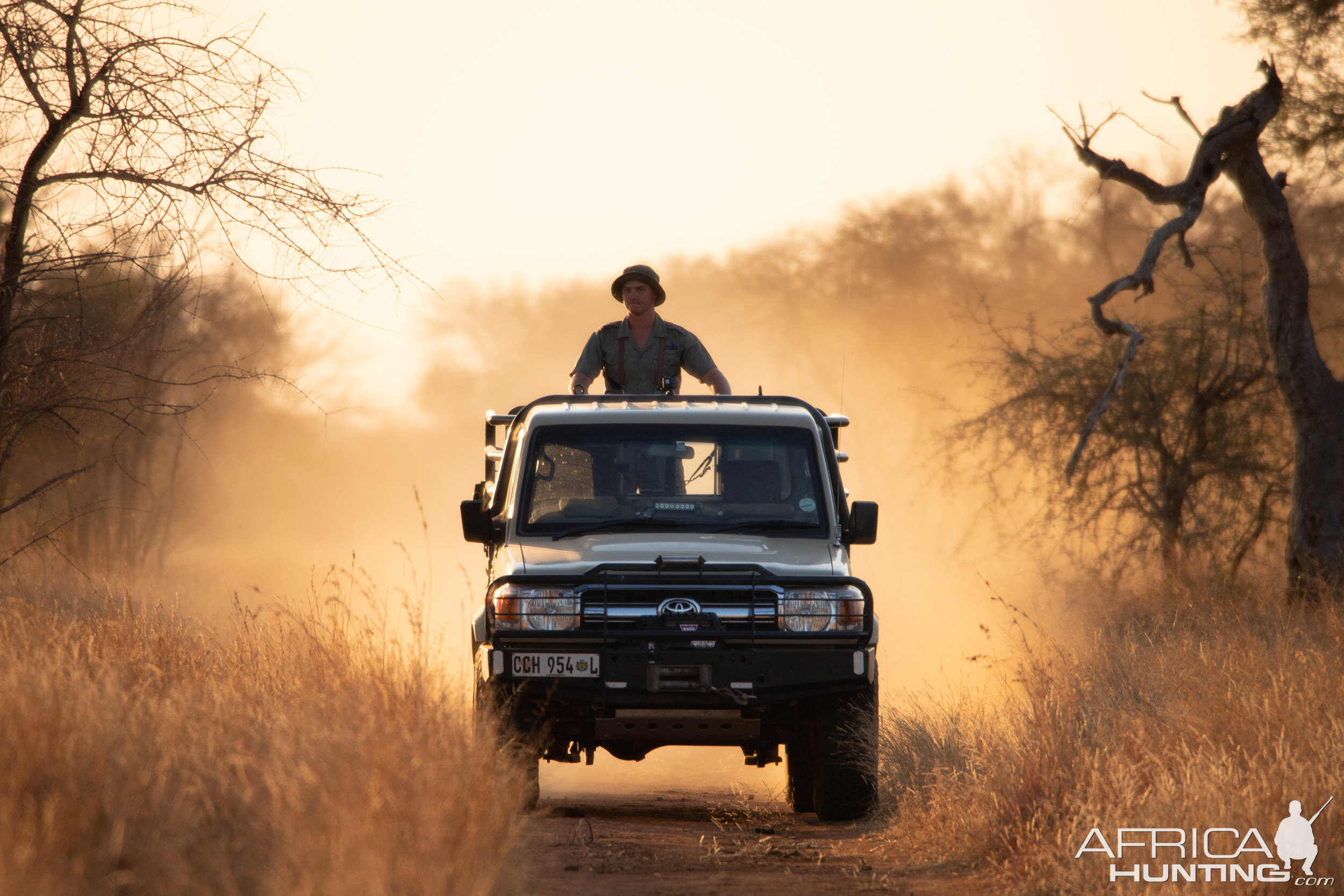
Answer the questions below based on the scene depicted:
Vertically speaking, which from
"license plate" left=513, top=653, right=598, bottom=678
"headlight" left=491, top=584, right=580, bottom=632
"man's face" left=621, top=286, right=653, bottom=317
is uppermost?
"man's face" left=621, top=286, right=653, bottom=317

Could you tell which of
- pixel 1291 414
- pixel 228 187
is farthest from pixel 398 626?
pixel 1291 414

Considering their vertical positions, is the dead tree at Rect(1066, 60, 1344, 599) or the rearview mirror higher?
the dead tree at Rect(1066, 60, 1344, 599)

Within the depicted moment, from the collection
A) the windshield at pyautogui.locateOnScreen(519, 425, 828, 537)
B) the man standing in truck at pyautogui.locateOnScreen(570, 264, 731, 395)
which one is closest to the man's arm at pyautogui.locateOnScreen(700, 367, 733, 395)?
the man standing in truck at pyautogui.locateOnScreen(570, 264, 731, 395)

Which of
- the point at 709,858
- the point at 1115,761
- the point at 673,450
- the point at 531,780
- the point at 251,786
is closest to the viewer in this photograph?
the point at 251,786

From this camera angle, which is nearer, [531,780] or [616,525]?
[531,780]

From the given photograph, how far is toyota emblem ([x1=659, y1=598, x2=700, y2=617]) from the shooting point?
21.3 ft

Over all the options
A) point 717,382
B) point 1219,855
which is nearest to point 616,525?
point 717,382

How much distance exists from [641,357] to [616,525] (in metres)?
2.31

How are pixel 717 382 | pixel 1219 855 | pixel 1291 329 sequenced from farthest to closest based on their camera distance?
pixel 1291 329 → pixel 717 382 → pixel 1219 855

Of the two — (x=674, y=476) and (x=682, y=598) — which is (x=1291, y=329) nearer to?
(x=674, y=476)

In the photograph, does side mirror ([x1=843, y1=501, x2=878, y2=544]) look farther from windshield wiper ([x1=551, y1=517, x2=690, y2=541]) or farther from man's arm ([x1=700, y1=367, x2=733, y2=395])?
man's arm ([x1=700, y1=367, x2=733, y2=395])

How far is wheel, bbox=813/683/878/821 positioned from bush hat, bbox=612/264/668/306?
11.1 feet

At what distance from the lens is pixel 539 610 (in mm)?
6512

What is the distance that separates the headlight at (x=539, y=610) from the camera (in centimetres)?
650
